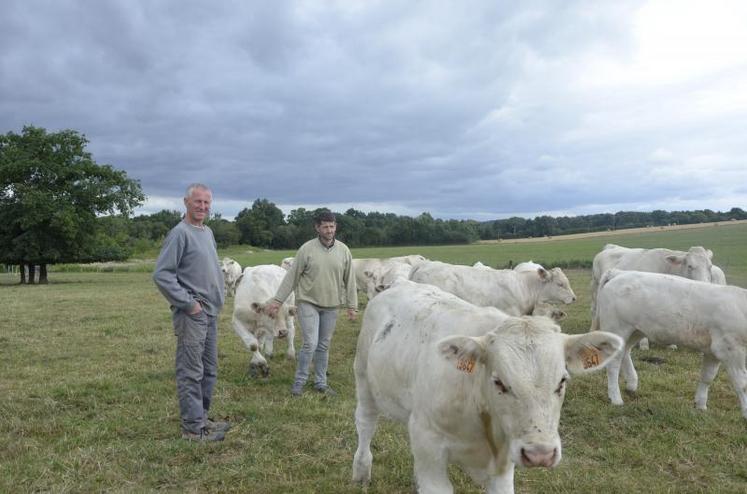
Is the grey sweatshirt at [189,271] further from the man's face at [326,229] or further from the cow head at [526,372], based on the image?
the cow head at [526,372]

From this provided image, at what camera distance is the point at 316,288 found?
7680 millimetres

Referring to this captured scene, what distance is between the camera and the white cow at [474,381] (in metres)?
2.94

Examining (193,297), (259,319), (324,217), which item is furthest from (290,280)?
(259,319)

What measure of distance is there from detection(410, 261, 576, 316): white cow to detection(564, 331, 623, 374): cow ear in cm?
835

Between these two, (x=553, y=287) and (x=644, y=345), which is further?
(x=553, y=287)

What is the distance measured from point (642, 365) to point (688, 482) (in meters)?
4.84

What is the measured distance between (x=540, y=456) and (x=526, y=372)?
0.43 m

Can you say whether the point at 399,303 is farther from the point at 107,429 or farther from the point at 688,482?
the point at 107,429

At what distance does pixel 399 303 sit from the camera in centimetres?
462

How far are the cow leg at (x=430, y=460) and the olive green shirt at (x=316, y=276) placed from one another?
426 centimetres

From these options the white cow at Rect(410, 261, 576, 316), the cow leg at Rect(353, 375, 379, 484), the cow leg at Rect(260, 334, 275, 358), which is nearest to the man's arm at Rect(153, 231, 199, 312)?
the cow leg at Rect(353, 375, 379, 484)

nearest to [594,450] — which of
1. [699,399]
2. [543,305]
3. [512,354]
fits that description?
[699,399]

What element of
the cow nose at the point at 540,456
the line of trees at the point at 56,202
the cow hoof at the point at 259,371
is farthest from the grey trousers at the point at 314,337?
the line of trees at the point at 56,202

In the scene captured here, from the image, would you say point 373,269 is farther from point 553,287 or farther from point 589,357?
point 589,357
